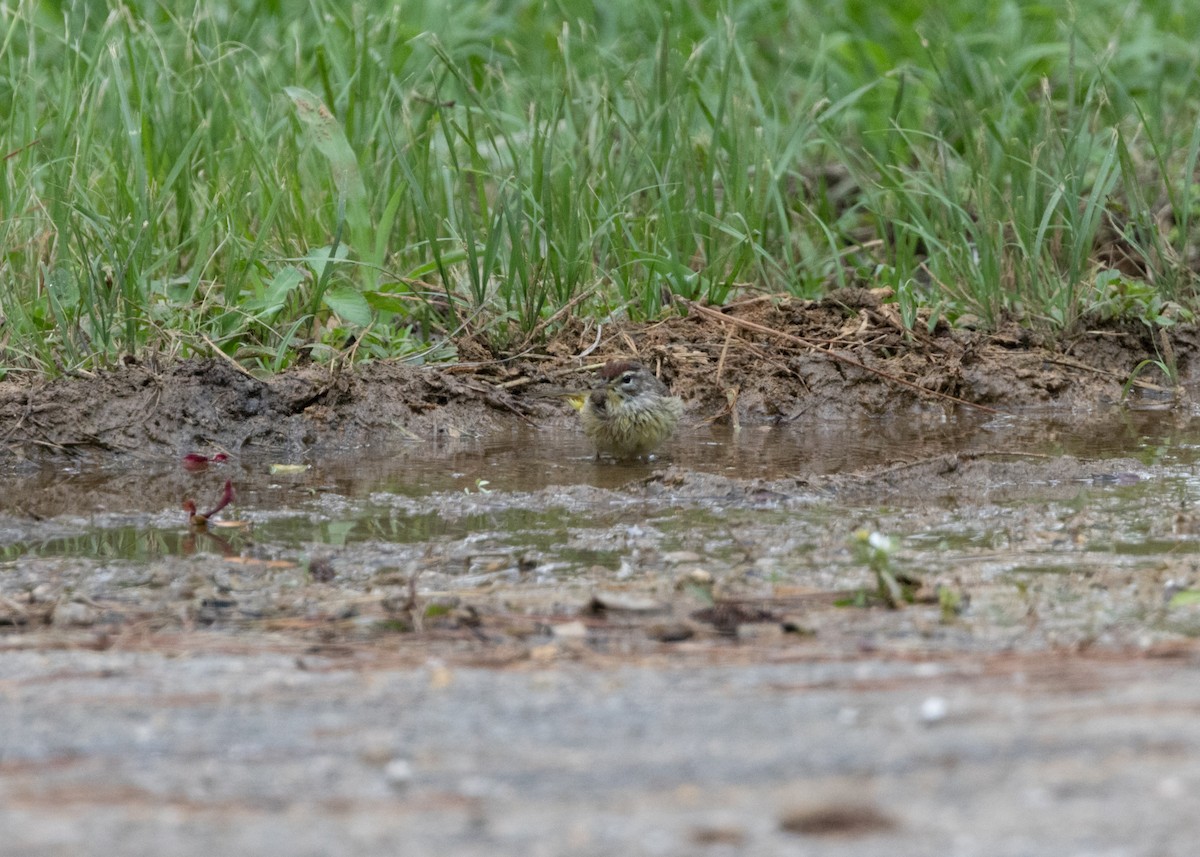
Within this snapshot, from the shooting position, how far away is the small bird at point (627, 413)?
607 cm

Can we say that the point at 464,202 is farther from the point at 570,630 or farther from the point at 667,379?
the point at 570,630

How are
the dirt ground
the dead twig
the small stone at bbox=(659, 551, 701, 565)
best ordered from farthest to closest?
the dead twig → the small stone at bbox=(659, 551, 701, 565) → the dirt ground

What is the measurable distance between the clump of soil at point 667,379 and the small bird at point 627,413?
25.4 inches

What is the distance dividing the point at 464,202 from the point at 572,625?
12.4ft

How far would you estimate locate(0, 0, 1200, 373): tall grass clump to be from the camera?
21.8 ft

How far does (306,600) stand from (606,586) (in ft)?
2.47

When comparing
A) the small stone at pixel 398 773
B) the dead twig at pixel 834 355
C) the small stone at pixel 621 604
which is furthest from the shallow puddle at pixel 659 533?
the small stone at pixel 398 773

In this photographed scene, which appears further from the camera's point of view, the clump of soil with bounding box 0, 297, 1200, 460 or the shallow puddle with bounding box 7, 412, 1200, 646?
the clump of soil with bounding box 0, 297, 1200, 460

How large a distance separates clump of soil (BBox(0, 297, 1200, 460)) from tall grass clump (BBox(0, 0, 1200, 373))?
18 cm

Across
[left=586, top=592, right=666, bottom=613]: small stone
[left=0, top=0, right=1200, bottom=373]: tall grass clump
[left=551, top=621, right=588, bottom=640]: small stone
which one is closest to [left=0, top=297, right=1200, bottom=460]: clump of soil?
[left=0, top=0, right=1200, bottom=373]: tall grass clump

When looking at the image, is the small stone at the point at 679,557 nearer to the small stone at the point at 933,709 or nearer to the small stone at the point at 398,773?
the small stone at the point at 933,709

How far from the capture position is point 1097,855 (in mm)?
1995

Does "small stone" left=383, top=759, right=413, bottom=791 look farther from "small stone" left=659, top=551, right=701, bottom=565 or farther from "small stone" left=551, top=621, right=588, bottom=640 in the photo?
"small stone" left=659, top=551, right=701, bottom=565

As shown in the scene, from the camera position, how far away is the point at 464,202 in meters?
6.79
